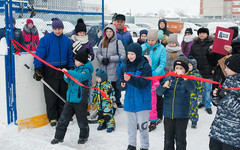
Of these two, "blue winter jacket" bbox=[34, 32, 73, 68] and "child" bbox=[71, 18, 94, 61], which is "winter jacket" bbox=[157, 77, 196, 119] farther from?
"child" bbox=[71, 18, 94, 61]

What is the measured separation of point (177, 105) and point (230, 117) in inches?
29.3

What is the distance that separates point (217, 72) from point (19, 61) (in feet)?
12.1

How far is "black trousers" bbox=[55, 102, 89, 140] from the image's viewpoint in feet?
14.4

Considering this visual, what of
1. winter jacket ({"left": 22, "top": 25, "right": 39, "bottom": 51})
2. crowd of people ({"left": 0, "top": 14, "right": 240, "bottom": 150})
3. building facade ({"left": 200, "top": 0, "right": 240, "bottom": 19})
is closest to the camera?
crowd of people ({"left": 0, "top": 14, "right": 240, "bottom": 150})

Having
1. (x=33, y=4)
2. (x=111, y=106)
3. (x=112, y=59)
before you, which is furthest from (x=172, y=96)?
(x=33, y=4)

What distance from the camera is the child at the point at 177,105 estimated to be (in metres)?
3.60

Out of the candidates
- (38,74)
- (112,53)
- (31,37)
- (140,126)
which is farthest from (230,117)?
(31,37)

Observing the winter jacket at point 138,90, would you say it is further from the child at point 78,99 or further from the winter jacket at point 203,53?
the winter jacket at point 203,53

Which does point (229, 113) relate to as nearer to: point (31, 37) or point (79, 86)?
point (79, 86)

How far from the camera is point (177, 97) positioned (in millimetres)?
3633

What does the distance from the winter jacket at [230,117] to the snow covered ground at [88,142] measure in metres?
1.34

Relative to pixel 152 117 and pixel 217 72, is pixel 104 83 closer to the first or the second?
pixel 152 117

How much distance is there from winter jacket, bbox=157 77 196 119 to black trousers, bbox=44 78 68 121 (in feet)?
7.61

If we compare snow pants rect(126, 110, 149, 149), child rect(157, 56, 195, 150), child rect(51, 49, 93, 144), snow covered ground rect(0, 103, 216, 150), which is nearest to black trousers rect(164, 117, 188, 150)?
child rect(157, 56, 195, 150)
